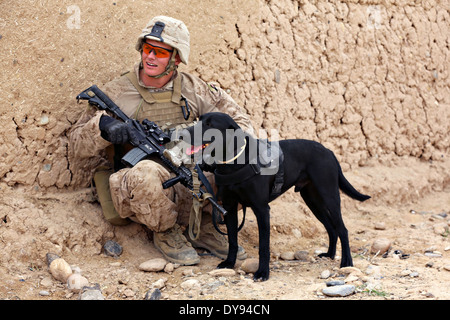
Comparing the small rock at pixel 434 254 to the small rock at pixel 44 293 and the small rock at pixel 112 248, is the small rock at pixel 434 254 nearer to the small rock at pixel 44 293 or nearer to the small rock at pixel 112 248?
the small rock at pixel 112 248

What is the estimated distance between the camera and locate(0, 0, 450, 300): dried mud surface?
12.6 ft

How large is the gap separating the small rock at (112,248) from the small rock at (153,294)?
2.23 ft

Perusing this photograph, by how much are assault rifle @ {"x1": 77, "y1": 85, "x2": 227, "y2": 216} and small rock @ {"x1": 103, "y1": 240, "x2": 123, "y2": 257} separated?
590 millimetres

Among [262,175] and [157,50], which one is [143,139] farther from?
[262,175]

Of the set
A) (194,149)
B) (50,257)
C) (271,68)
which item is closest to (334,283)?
(194,149)

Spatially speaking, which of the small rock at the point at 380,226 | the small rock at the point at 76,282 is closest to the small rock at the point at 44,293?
the small rock at the point at 76,282

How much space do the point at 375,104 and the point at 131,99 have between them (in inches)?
112

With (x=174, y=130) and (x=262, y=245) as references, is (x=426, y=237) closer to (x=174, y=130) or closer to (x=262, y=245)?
(x=262, y=245)

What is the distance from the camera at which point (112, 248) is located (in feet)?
13.5

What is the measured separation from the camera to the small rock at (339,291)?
333cm

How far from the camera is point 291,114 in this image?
212 inches

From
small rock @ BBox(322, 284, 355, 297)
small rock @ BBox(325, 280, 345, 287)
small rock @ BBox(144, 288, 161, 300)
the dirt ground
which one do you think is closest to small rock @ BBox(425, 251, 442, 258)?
the dirt ground

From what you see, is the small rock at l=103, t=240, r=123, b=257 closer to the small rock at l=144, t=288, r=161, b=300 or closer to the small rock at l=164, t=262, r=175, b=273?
the small rock at l=164, t=262, r=175, b=273

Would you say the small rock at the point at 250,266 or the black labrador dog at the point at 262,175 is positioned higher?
the black labrador dog at the point at 262,175
